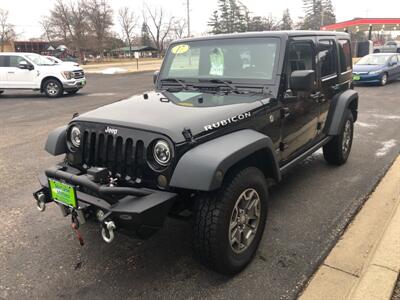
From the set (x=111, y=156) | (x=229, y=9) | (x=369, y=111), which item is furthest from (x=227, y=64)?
(x=229, y=9)

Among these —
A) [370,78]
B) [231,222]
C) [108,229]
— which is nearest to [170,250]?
[231,222]

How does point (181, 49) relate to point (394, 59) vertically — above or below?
above

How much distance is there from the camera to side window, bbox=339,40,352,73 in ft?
17.4

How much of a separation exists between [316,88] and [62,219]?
127 inches

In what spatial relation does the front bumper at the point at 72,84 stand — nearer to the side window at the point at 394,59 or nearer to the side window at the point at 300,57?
the side window at the point at 300,57

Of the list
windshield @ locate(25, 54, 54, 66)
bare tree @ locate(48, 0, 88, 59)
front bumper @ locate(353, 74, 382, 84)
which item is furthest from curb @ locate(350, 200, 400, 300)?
bare tree @ locate(48, 0, 88, 59)

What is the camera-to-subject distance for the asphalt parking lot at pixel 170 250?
9.35 ft

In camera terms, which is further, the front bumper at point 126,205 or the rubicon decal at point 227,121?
the rubicon decal at point 227,121

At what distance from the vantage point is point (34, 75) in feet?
48.5

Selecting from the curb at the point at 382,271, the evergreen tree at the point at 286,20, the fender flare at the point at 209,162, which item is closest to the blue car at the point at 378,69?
the curb at the point at 382,271

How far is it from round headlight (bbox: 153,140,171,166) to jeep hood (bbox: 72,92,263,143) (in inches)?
3.1

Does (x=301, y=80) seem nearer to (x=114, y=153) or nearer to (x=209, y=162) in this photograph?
(x=209, y=162)

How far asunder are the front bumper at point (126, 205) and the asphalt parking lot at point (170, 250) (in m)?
0.56

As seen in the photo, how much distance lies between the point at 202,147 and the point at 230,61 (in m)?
1.51
